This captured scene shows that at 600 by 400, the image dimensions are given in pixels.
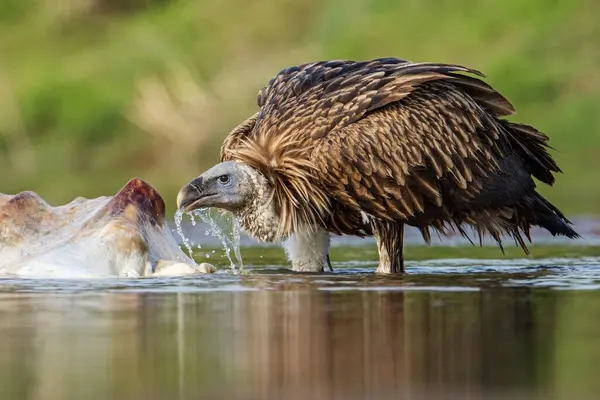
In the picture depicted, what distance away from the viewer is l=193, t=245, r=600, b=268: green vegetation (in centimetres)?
1403

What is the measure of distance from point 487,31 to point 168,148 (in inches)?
250

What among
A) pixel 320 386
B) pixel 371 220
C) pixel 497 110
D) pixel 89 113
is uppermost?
pixel 89 113

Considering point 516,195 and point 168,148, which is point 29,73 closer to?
point 168,148

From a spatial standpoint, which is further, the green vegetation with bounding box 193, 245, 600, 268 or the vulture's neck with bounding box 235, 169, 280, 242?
the green vegetation with bounding box 193, 245, 600, 268

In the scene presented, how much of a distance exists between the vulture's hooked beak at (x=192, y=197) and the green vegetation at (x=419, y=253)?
4.52 feet

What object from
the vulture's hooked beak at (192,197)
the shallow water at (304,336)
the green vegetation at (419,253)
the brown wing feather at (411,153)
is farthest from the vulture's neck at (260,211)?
the green vegetation at (419,253)

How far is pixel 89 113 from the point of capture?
31.8 m

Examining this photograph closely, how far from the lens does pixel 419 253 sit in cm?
1489

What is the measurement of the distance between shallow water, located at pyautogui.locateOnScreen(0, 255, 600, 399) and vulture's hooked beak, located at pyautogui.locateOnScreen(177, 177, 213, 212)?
0.72 meters

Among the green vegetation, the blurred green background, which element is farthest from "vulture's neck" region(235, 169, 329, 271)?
the blurred green background

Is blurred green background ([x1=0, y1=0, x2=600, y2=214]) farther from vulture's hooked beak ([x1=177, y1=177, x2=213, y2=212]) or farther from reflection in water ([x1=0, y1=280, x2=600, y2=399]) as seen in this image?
reflection in water ([x1=0, y1=280, x2=600, y2=399])

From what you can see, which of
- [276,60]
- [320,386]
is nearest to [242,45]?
[276,60]

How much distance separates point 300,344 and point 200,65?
82.2ft

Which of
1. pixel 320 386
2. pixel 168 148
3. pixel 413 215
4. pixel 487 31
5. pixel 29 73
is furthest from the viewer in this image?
pixel 29 73
